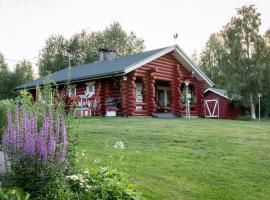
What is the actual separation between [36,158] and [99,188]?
0.81m

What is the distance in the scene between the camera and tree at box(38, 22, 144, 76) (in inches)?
1964

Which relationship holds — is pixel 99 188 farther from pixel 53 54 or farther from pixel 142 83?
pixel 53 54

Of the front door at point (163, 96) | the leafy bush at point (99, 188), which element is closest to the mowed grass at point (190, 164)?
the leafy bush at point (99, 188)

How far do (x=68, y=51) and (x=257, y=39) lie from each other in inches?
1067

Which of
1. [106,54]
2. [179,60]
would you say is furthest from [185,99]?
[106,54]

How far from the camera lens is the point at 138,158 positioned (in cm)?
662

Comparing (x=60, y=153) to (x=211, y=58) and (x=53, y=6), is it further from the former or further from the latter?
(x=211, y=58)

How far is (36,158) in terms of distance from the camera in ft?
11.7

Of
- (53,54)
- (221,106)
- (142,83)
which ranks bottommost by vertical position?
(221,106)

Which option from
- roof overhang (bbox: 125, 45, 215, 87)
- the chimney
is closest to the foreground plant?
roof overhang (bbox: 125, 45, 215, 87)

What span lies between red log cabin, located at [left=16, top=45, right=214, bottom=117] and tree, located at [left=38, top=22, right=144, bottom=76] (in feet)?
85.4

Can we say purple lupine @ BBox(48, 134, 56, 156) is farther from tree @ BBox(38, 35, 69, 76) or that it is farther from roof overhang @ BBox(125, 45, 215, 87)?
tree @ BBox(38, 35, 69, 76)

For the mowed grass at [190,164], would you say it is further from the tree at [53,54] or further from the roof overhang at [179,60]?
the tree at [53,54]

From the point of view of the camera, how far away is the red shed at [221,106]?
111 feet
